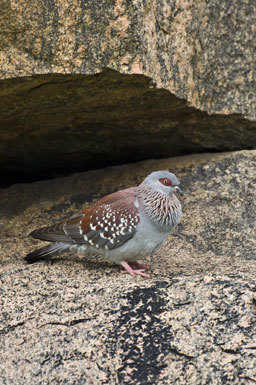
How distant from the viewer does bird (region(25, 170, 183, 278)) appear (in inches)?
189

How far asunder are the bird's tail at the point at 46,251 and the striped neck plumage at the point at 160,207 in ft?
2.66

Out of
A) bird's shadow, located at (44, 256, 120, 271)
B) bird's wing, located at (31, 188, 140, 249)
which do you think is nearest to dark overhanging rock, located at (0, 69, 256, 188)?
bird's wing, located at (31, 188, 140, 249)

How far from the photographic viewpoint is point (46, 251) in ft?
16.5

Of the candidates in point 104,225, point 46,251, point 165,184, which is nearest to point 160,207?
point 165,184

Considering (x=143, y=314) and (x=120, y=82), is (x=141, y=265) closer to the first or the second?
(x=143, y=314)

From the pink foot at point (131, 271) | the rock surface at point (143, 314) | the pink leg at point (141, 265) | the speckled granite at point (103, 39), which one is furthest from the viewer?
the pink leg at point (141, 265)

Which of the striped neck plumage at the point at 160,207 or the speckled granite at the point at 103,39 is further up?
the speckled granite at the point at 103,39

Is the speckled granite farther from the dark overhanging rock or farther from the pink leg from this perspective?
the pink leg

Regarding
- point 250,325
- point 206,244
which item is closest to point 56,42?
point 206,244

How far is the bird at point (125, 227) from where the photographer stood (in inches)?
189

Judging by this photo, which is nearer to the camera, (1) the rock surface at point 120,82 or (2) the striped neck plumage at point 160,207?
(1) the rock surface at point 120,82

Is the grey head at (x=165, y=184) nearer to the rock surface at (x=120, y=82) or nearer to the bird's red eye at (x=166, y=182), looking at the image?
the bird's red eye at (x=166, y=182)

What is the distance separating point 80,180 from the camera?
6.73m

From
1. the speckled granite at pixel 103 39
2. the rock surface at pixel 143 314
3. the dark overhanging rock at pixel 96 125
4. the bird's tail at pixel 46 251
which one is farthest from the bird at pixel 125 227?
the speckled granite at pixel 103 39
